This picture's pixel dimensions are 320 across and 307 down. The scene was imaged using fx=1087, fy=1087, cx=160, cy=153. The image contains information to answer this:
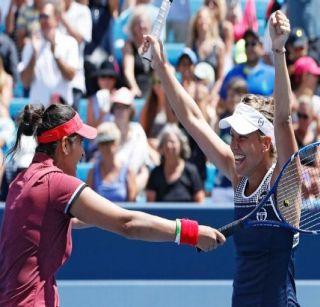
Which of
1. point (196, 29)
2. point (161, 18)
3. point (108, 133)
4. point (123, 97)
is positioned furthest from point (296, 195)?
point (196, 29)

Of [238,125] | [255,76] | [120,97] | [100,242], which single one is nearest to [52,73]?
[120,97]

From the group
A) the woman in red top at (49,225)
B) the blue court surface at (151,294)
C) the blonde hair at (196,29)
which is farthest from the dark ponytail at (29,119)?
the blonde hair at (196,29)

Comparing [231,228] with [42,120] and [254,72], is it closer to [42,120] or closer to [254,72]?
[42,120]

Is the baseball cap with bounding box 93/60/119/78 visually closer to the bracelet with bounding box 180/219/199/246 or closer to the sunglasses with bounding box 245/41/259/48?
the sunglasses with bounding box 245/41/259/48

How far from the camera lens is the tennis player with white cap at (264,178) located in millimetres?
4500

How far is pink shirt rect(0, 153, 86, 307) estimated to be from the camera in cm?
428

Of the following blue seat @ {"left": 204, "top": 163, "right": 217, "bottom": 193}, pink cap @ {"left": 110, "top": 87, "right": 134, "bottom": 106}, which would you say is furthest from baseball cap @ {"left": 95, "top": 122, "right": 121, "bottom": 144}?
blue seat @ {"left": 204, "top": 163, "right": 217, "bottom": 193}

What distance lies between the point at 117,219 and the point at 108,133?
13.6 ft

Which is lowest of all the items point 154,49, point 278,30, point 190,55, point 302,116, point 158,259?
point 158,259

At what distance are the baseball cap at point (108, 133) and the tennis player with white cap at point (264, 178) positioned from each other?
3555 millimetres

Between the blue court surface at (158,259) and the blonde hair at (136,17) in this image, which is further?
the blonde hair at (136,17)

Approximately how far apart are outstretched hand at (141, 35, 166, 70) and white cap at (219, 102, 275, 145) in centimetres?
48

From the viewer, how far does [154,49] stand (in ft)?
16.3

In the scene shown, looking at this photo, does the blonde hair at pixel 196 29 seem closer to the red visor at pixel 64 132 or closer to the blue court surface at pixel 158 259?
the blue court surface at pixel 158 259
